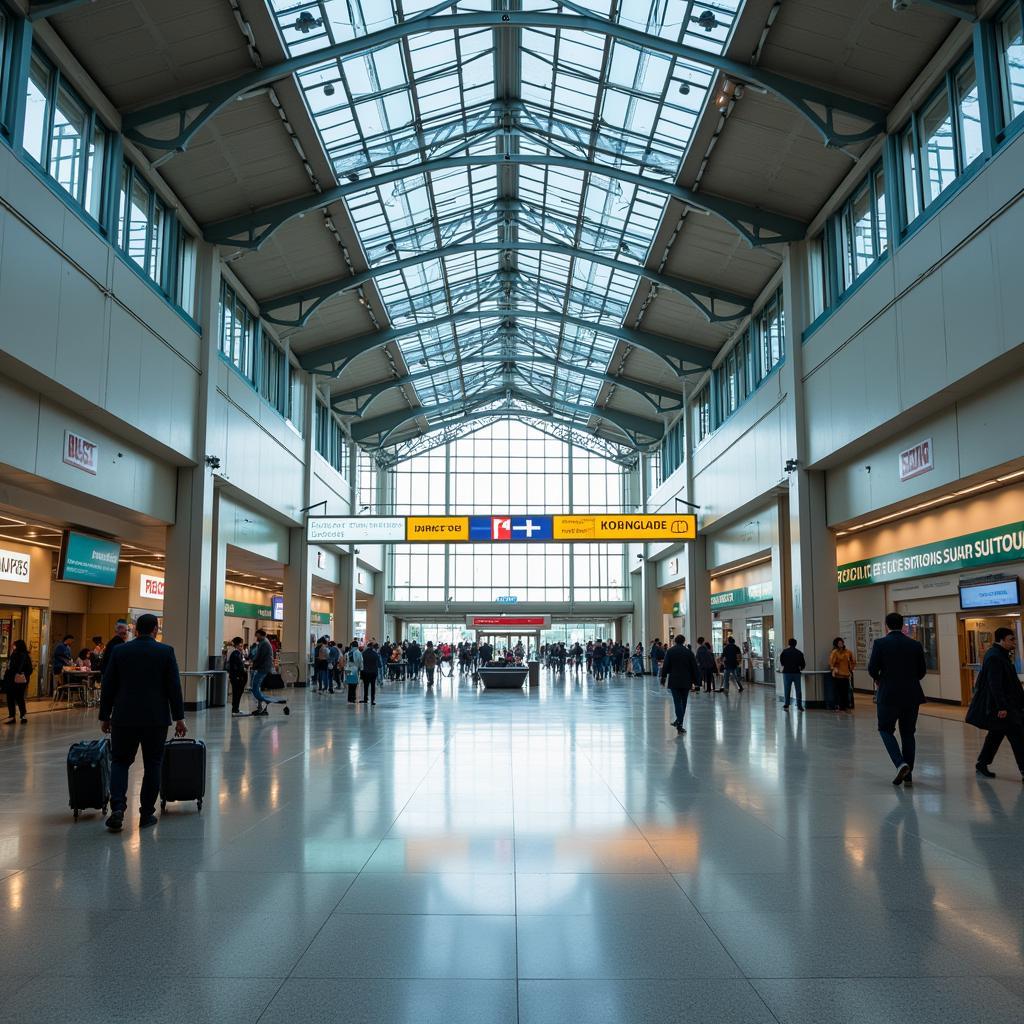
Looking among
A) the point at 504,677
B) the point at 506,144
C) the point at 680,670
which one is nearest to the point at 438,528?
the point at 504,677

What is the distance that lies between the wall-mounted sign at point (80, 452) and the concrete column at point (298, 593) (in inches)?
583

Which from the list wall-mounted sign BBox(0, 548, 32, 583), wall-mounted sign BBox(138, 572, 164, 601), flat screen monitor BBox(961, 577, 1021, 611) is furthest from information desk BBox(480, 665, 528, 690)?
flat screen monitor BBox(961, 577, 1021, 611)

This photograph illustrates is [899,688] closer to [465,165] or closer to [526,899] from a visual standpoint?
[526,899]

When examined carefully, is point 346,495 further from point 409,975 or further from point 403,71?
point 409,975

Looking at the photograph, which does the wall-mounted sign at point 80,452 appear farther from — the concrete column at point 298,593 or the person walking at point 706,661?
A: the person walking at point 706,661

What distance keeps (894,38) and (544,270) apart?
17.0 metres

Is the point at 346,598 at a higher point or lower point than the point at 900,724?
higher

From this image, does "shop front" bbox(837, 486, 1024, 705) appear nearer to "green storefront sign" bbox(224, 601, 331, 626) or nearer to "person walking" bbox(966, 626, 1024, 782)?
"person walking" bbox(966, 626, 1024, 782)

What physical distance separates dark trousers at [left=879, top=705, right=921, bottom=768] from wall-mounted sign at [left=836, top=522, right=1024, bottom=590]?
888cm

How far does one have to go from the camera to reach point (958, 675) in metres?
19.8

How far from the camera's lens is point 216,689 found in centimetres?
2155

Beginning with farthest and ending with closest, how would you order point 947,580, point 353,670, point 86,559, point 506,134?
1. point 353,670
2. point 506,134
3. point 947,580
4. point 86,559

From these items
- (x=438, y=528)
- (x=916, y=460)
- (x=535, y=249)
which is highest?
(x=535, y=249)

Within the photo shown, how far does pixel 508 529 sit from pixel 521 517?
2.36 feet
